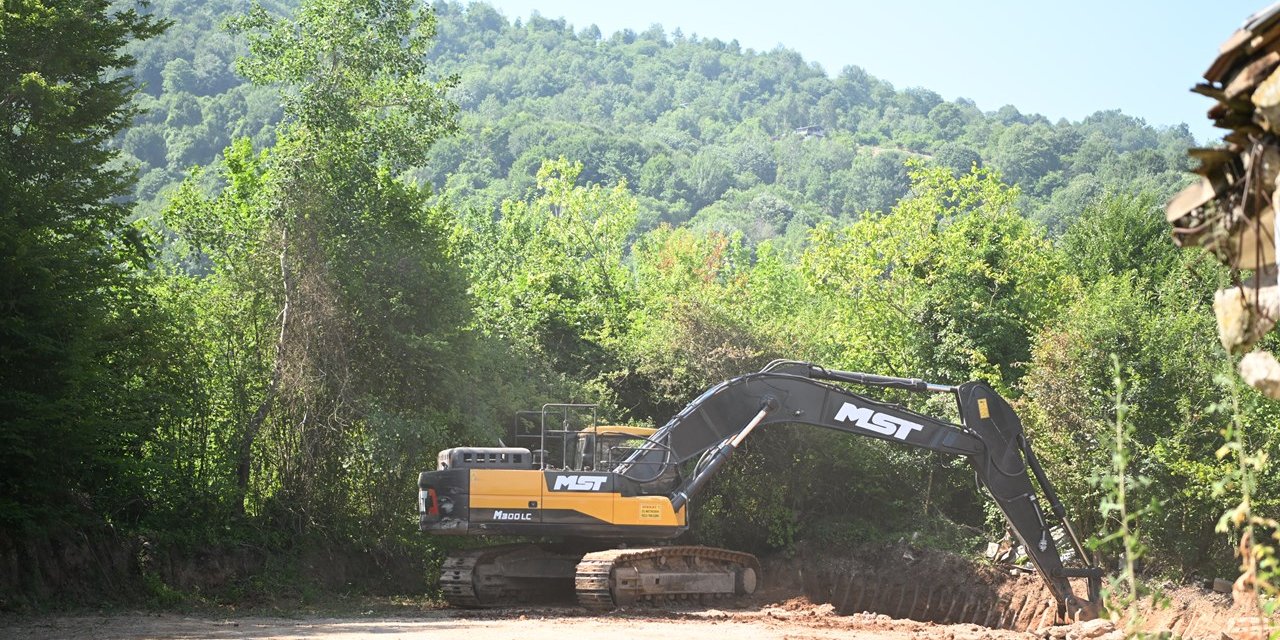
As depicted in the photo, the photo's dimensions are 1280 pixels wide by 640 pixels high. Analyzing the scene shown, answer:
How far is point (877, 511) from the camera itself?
85.9 feet

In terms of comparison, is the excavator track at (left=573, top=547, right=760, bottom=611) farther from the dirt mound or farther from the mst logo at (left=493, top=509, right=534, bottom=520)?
the mst logo at (left=493, top=509, right=534, bottom=520)

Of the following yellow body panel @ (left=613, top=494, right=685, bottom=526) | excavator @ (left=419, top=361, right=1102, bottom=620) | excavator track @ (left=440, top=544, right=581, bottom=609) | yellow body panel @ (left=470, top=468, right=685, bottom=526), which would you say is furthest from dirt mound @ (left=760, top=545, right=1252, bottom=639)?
excavator track @ (left=440, top=544, right=581, bottom=609)

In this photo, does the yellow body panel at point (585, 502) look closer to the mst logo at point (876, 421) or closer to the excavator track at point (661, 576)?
the excavator track at point (661, 576)

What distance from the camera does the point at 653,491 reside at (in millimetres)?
20000

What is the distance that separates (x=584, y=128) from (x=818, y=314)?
327 ft

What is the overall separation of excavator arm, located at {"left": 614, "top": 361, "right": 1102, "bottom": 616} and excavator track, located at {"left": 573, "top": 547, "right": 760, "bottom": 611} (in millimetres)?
1002

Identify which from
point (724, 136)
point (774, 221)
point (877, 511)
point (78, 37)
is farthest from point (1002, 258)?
point (724, 136)

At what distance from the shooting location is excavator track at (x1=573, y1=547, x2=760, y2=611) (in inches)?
748

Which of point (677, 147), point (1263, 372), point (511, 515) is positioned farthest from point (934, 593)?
point (677, 147)

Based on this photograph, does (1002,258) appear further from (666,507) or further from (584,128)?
(584,128)

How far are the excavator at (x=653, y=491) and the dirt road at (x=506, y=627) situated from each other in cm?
73

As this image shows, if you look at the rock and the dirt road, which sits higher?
the rock

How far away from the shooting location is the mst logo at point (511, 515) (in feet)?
63.0

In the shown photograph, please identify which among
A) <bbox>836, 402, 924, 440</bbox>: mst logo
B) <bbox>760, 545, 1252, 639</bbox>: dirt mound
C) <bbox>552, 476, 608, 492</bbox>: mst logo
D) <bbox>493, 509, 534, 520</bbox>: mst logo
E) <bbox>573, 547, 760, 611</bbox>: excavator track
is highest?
<bbox>836, 402, 924, 440</bbox>: mst logo
